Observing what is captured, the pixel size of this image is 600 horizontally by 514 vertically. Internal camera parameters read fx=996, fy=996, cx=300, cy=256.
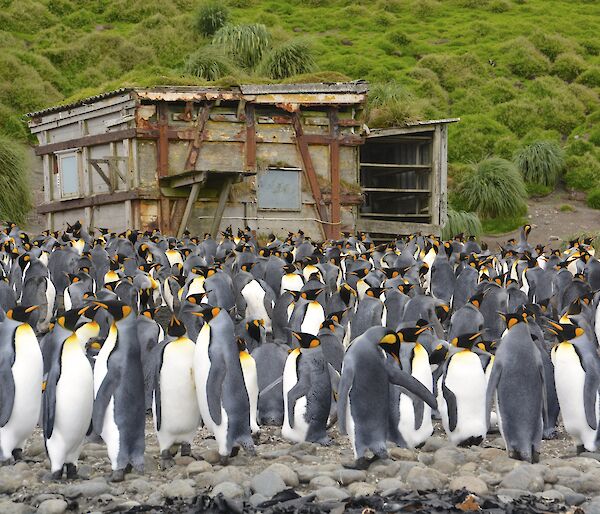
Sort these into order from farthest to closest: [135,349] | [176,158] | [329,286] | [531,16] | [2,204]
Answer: [531,16], [2,204], [176,158], [329,286], [135,349]

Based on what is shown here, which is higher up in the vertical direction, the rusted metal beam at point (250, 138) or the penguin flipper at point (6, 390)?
the rusted metal beam at point (250, 138)

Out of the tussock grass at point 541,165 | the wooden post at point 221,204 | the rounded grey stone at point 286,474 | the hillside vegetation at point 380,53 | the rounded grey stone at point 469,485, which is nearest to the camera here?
the rounded grey stone at point 469,485

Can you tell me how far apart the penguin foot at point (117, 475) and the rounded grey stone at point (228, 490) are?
62 centimetres

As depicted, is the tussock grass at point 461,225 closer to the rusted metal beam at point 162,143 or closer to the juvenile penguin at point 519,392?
the rusted metal beam at point 162,143

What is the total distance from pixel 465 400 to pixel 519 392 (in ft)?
1.79

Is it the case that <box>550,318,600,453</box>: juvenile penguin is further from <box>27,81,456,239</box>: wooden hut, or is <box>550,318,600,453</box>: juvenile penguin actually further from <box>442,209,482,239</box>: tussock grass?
<box>442,209,482,239</box>: tussock grass

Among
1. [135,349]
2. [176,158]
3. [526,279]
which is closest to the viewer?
[135,349]

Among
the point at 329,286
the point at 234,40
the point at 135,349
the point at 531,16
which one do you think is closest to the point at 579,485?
the point at 135,349

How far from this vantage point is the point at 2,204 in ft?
68.4

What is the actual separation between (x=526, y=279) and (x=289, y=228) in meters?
5.79

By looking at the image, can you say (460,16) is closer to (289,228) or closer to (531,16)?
(531,16)

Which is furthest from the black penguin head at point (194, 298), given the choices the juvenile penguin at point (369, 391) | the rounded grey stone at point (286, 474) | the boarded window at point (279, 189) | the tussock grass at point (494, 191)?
the tussock grass at point (494, 191)

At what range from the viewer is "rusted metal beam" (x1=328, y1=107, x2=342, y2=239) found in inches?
706

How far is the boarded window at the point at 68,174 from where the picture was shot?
18.8 metres
